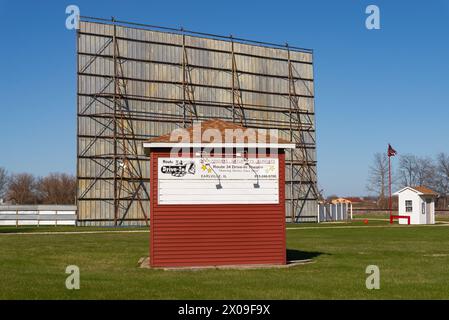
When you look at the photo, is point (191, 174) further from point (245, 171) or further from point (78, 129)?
point (78, 129)

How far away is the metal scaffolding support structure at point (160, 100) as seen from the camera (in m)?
49.5

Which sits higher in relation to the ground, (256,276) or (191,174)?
(191,174)

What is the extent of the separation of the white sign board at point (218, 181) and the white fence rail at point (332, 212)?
146 ft

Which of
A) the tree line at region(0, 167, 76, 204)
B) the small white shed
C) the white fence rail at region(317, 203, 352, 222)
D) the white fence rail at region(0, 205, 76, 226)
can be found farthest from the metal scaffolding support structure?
the tree line at region(0, 167, 76, 204)

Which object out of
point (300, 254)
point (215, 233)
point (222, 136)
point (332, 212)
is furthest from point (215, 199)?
point (332, 212)

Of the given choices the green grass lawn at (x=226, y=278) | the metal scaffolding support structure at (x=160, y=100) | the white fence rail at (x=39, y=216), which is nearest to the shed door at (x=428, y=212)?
the metal scaffolding support structure at (x=160, y=100)

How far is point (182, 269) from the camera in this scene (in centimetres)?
1612

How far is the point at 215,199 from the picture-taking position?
16.9m

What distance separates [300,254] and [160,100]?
3396 centimetres

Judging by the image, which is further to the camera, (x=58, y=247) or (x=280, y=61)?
(x=280, y=61)

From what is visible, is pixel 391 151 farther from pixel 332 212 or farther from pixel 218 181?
pixel 218 181

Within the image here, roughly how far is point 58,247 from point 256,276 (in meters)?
12.0
